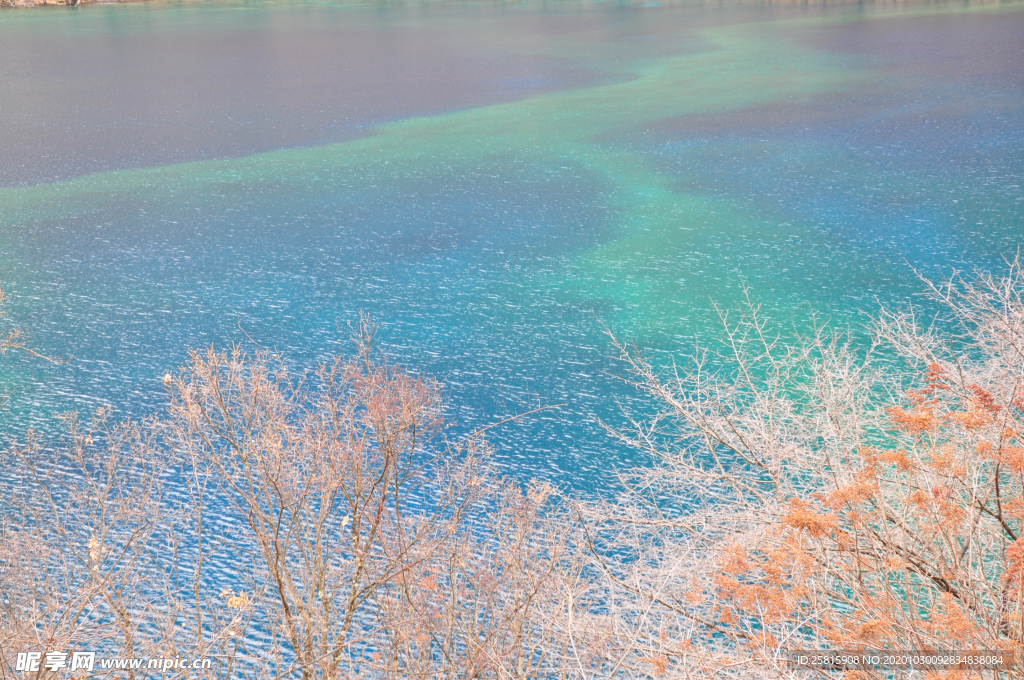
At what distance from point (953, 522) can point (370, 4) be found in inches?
3170

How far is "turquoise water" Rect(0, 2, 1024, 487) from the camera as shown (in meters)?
18.7

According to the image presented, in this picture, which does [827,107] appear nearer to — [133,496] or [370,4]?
[133,496]

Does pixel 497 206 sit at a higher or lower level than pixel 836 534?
higher

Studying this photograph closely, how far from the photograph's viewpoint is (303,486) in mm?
12312

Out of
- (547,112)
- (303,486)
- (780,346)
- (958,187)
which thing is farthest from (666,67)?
(303,486)

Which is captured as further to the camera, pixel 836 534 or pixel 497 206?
pixel 497 206

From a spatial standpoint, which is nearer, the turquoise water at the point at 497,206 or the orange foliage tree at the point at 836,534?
the orange foliage tree at the point at 836,534

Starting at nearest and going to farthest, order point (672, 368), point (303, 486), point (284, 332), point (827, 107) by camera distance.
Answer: point (303, 486), point (672, 368), point (284, 332), point (827, 107)

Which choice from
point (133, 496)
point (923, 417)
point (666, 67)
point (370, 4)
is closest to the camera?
point (923, 417)

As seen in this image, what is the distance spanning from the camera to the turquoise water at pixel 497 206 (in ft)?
61.3

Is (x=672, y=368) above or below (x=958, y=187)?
below

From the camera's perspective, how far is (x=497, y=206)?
2611 centimetres

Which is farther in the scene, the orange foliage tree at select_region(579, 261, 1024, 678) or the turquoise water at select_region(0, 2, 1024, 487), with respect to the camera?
the turquoise water at select_region(0, 2, 1024, 487)

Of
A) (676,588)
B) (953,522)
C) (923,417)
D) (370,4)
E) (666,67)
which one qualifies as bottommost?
(676,588)
